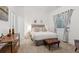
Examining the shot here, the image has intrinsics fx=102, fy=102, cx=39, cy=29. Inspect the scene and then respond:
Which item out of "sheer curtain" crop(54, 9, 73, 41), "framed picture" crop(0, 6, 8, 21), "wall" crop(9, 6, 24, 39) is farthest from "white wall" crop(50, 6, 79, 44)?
"framed picture" crop(0, 6, 8, 21)

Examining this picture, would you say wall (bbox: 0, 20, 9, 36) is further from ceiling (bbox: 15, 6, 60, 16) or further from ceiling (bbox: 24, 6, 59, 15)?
ceiling (bbox: 24, 6, 59, 15)

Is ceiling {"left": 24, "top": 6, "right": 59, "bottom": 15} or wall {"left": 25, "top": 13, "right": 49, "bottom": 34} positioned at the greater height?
ceiling {"left": 24, "top": 6, "right": 59, "bottom": 15}

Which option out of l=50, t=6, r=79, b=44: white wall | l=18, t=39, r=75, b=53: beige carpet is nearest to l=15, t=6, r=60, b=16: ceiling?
l=50, t=6, r=79, b=44: white wall

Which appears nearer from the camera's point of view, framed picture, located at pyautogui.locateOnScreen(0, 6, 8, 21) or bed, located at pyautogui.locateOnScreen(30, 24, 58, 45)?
framed picture, located at pyautogui.locateOnScreen(0, 6, 8, 21)

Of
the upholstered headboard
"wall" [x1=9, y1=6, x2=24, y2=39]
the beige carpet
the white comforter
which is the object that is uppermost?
"wall" [x1=9, y1=6, x2=24, y2=39]

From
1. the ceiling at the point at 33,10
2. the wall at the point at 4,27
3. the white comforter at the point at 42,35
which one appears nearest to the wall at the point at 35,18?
the ceiling at the point at 33,10

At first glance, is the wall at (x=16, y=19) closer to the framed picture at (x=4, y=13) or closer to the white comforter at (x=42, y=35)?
the framed picture at (x=4, y=13)

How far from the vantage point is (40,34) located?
81.1 inches

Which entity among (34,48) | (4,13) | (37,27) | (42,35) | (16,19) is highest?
(4,13)

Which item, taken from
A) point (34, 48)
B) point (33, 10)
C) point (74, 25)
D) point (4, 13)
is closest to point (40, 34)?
point (34, 48)

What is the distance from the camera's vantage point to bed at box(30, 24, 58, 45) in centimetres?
205

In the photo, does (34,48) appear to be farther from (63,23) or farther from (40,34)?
(63,23)

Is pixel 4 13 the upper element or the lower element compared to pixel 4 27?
upper

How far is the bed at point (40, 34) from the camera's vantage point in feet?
6.72
